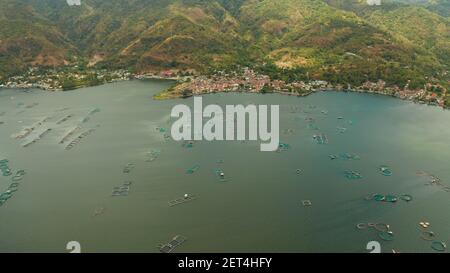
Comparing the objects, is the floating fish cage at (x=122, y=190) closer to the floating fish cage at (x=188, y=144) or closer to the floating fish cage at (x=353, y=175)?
the floating fish cage at (x=188, y=144)

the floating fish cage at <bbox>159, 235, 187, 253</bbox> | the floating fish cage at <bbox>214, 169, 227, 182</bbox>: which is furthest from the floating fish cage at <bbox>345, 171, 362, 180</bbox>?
the floating fish cage at <bbox>159, 235, 187, 253</bbox>

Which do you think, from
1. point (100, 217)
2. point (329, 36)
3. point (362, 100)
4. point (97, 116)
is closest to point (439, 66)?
point (329, 36)

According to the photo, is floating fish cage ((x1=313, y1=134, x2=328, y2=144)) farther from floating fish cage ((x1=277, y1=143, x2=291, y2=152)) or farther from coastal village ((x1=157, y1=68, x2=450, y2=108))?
coastal village ((x1=157, y1=68, x2=450, y2=108))

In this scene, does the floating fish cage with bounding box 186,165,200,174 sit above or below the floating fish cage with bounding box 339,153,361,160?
below

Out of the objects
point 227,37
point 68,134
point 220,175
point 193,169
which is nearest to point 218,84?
point 68,134

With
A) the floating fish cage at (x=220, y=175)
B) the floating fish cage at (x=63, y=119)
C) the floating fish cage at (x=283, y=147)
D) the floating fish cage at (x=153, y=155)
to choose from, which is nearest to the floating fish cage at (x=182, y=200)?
the floating fish cage at (x=220, y=175)

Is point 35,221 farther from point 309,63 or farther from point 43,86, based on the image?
point 309,63
